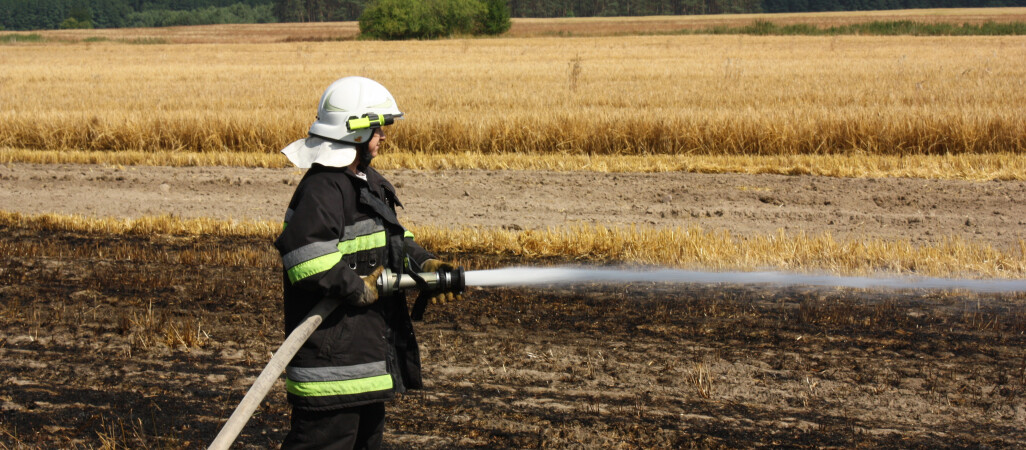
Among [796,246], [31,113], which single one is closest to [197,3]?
[31,113]

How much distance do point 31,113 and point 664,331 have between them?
15086 millimetres

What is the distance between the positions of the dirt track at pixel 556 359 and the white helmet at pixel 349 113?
1.70 meters

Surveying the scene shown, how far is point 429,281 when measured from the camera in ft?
11.1

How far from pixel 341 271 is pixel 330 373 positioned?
38 cm

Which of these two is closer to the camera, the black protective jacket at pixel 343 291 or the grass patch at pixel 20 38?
the black protective jacket at pixel 343 291

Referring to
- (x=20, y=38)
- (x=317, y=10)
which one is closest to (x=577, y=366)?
(x=20, y=38)

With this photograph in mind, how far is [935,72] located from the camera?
77.2ft

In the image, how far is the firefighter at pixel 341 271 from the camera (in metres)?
3.15

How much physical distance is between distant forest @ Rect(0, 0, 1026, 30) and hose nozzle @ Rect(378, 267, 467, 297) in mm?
123646

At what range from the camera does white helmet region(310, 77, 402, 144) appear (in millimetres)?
3307

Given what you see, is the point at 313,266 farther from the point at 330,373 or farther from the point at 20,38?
the point at 20,38

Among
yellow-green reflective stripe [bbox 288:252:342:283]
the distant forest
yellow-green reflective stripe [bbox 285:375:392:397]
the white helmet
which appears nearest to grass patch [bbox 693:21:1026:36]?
the white helmet

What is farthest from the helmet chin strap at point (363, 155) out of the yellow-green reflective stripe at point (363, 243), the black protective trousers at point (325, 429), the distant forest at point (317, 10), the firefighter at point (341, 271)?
the distant forest at point (317, 10)

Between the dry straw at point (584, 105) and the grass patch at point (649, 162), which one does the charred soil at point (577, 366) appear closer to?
the grass patch at point (649, 162)
